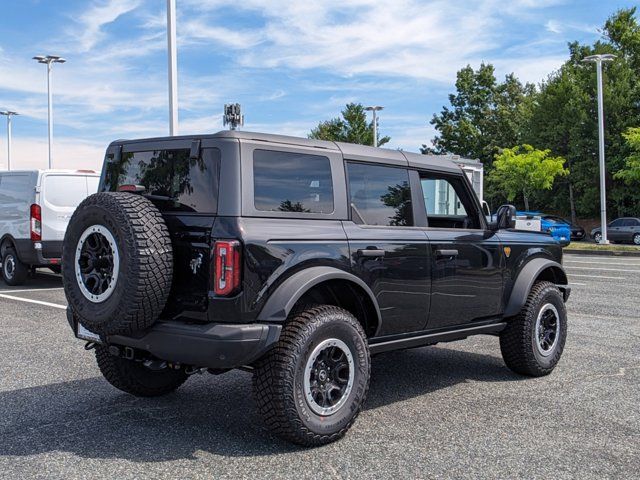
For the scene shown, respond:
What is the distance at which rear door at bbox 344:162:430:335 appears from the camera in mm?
4434

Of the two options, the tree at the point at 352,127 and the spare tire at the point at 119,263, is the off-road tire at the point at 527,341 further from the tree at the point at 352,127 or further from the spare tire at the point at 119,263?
the tree at the point at 352,127

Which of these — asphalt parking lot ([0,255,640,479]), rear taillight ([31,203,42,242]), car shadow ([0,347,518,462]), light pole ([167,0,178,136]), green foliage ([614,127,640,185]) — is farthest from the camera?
green foliage ([614,127,640,185])

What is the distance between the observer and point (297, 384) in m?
3.85

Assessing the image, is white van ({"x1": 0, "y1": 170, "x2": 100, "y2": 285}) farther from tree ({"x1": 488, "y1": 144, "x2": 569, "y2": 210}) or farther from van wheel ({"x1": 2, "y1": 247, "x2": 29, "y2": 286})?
tree ({"x1": 488, "y1": 144, "x2": 569, "y2": 210})

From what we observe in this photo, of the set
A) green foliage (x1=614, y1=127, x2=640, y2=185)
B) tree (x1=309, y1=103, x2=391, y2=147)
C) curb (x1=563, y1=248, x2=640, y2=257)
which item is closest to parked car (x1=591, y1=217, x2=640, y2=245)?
green foliage (x1=614, y1=127, x2=640, y2=185)

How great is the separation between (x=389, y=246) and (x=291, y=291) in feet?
3.23

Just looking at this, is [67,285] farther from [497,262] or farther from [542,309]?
[542,309]

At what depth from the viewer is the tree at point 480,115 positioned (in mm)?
56938

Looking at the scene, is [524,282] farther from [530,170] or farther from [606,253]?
[530,170]

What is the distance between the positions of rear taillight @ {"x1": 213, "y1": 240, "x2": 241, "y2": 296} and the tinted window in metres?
0.37

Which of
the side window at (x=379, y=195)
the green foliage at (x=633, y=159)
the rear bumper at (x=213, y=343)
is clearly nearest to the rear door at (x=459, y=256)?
the side window at (x=379, y=195)

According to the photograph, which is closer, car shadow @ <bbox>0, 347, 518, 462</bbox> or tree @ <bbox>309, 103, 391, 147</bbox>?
car shadow @ <bbox>0, 347, 518, 462</bbox>

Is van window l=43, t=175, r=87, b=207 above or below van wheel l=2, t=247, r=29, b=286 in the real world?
above

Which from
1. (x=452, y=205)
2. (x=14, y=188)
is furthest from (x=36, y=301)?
(x=452, y=205)
